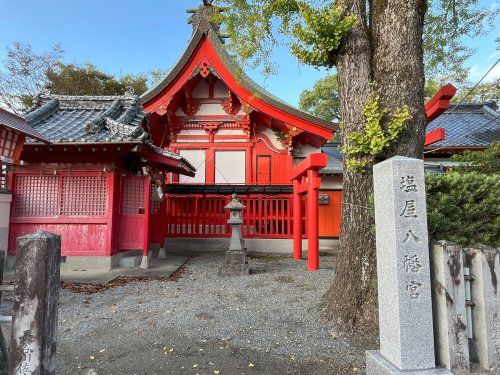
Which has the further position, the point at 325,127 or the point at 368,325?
the point at 325,127

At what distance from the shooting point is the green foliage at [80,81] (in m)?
19.2

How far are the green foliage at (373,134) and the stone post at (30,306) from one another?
319cm

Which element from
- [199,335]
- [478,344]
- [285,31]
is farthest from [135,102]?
[478,344]

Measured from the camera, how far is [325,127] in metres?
9.34

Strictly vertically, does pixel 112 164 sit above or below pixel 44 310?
above

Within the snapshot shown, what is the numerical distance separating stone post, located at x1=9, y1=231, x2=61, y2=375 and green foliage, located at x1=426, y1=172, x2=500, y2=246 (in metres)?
3.30

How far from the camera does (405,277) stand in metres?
2.43

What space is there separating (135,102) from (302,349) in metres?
7.46

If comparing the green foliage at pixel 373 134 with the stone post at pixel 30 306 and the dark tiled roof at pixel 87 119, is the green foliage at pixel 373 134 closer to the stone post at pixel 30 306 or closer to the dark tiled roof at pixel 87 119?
the stone post at pixel 30 306

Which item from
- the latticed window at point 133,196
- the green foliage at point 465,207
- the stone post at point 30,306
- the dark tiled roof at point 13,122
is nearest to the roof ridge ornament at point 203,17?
the latticed window at point 133,196

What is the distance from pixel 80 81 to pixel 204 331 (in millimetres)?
20377

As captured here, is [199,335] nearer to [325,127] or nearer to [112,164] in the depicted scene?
[112,164]

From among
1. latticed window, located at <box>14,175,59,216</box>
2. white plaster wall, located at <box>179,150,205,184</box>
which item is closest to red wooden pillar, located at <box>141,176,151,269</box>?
latticed window, located at <box>14,175,59,216</box>

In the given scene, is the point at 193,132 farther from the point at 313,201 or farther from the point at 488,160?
the point at 488,160
